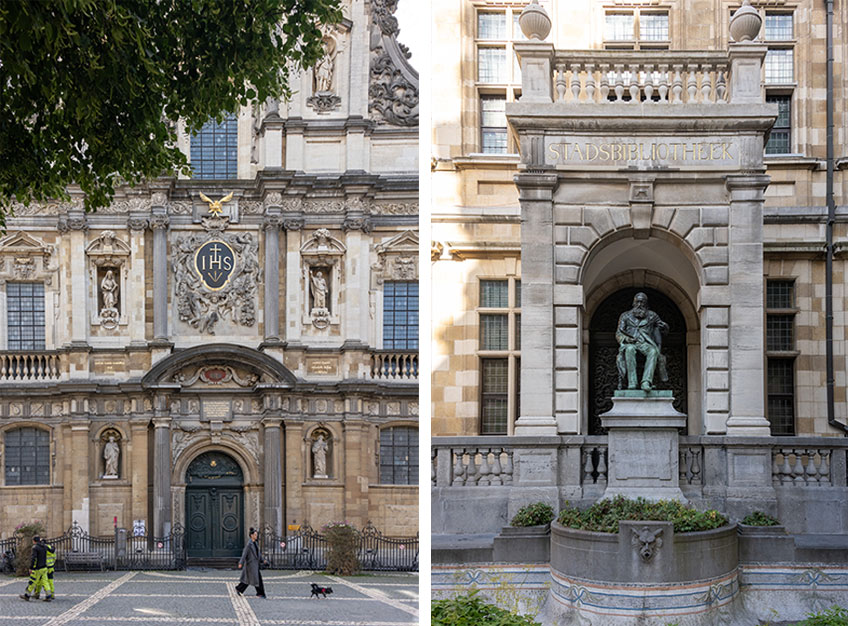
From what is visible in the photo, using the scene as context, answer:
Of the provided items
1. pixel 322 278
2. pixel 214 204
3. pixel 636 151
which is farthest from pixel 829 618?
pixel 214 204

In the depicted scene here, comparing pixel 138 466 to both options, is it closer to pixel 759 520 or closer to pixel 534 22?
pixel 534 22

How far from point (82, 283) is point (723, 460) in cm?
373

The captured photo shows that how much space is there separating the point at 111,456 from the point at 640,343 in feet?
11.0

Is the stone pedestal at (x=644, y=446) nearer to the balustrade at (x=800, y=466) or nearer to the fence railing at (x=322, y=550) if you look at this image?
the balustrade at (x=800, y=466)

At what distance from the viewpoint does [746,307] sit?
4.59 m

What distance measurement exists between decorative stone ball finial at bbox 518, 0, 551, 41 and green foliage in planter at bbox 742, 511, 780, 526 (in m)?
2.50

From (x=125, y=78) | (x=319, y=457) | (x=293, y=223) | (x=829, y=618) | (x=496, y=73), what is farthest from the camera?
(x=293, y=223)

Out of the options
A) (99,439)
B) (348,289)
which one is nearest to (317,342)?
(348,289)

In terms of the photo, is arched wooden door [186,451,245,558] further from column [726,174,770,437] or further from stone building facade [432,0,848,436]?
column [726,174,770,437]

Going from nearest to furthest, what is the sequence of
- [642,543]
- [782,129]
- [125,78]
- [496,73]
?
1. [642,543]
2. [125,78]
3. [496,73]
4. [782,129]

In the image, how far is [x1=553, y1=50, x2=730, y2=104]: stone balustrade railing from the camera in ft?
15.1

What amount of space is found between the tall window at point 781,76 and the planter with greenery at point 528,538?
7.62 ft

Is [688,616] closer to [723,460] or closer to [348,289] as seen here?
[723,460]

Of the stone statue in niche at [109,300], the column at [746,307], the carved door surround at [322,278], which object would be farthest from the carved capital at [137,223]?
the column at [746,307]
